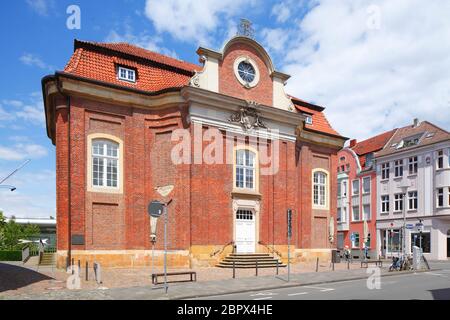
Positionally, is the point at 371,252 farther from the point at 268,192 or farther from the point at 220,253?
the point at 220,253

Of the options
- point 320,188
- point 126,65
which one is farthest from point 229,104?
point 320,188

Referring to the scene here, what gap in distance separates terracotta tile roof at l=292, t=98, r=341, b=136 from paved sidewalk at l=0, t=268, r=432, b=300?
14894mm

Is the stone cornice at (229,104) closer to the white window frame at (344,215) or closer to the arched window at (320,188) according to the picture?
the arched window at (320,188)

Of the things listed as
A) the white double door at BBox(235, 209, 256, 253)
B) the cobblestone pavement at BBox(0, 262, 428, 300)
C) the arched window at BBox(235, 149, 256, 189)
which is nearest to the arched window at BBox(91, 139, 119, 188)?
the cobblestone pavement at BBox(0, 262, 428, 300)

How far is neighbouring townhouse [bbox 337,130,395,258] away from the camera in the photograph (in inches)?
1893

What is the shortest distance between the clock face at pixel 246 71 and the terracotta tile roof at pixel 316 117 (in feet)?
20.1

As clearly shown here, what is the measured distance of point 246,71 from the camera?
2542 centimetres

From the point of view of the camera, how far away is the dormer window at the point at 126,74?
2280 cm

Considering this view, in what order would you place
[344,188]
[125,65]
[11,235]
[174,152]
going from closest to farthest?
[174,152]
[125,65]
[11,235]
[344,188]

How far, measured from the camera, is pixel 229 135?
78.8ft

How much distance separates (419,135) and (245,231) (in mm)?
28384

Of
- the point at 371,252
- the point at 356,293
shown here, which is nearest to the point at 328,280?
the point at 356,293

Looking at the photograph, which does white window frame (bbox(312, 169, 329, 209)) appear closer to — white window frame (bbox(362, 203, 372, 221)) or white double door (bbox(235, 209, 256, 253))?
white double door (bbox(235, 209, 256, 253))

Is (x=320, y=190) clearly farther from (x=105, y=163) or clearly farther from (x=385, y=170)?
(x=385, y=170)
